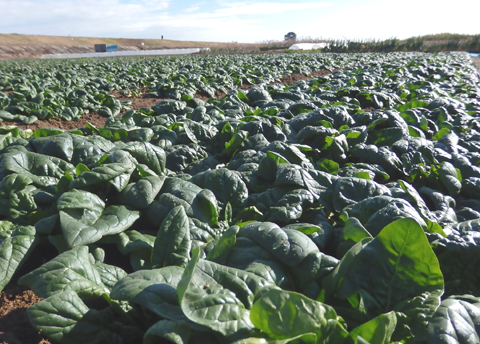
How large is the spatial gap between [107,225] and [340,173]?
2145 mm

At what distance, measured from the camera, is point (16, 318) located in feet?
6.35

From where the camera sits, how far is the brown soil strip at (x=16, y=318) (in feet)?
5.84

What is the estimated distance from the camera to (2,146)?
3.62 meters

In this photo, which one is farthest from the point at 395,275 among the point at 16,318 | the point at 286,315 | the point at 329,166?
the point at 16,318

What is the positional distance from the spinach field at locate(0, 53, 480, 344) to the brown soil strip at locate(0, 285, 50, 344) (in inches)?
5.6

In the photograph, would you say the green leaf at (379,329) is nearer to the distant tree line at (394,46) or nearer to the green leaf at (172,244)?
the green leaf at (172,244)

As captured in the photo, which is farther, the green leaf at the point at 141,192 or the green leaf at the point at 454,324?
the green leaf at the point at 141,192

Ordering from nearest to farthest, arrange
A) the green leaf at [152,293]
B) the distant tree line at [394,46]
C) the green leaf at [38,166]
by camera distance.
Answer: the green leaf at [152,293] → the green leaf at [38,166] → the distant tree line at [394,46]

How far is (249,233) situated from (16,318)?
1404mm

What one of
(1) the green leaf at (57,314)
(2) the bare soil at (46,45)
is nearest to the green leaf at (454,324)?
(1) the green leaf at (57,314)

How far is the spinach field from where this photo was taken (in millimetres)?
1511

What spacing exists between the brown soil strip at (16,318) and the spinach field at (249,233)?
0.14 meters

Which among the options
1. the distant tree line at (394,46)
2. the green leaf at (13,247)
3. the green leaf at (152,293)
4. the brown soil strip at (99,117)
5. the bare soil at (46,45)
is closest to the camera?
the green leaf at (152,293)

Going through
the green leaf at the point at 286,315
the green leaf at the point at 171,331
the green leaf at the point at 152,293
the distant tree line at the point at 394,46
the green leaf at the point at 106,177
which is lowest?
the green leaf at the point at 171,331
